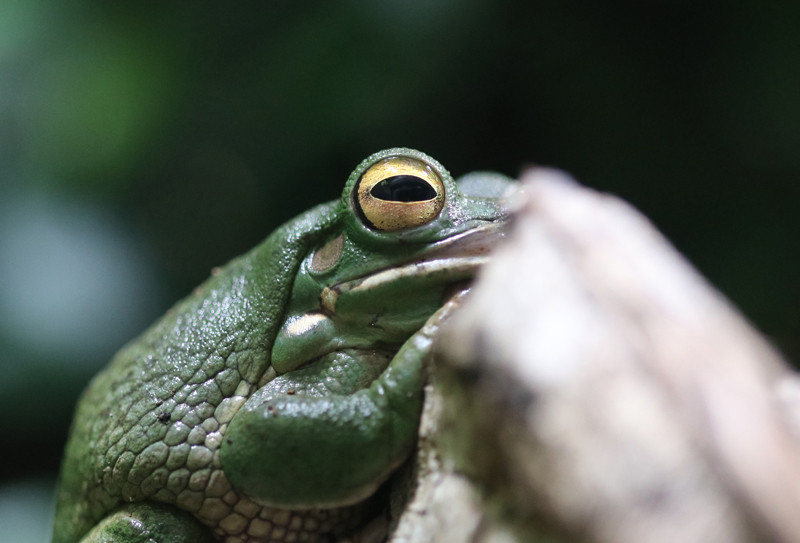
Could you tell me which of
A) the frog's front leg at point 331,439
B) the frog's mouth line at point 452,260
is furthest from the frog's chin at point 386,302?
the frog's front leg at point 331,439

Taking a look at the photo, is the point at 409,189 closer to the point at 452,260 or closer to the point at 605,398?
the point at 452,260

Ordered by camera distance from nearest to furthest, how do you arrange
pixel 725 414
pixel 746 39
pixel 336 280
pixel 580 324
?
pixel 725 414 < pixel 580 324 < pixel 336 280 < pixel 746 39

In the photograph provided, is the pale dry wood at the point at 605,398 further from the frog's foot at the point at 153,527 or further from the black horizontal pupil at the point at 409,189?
the frog's foot at the point at 153,527

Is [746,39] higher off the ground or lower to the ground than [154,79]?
lower

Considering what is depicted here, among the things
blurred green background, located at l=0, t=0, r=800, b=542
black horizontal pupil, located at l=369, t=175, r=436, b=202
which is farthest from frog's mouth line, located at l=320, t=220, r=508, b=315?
blurred green background, located at l=0, t=0, r=800, b=542

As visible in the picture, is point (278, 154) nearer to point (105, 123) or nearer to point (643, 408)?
point (105, 123)

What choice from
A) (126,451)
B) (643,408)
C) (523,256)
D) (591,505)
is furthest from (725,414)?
(126,451)
